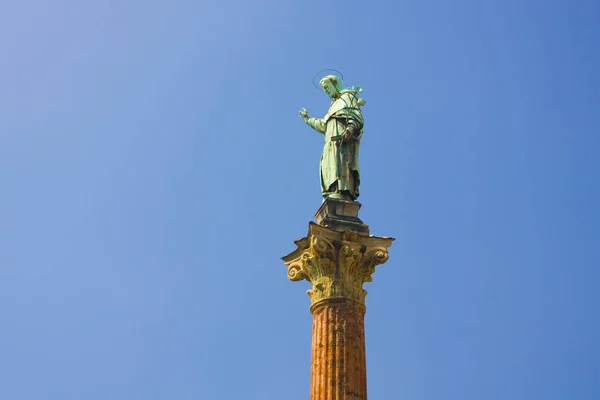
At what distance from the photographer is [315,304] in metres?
20.5

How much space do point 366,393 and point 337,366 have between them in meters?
0.90

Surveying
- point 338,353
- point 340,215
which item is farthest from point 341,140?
point 338,353

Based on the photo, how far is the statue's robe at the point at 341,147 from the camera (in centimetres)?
2247

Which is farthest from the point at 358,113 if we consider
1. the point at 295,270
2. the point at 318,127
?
the point at 295,270

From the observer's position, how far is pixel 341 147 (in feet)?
75.5

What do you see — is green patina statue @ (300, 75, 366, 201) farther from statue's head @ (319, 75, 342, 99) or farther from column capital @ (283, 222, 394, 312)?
column capital @ (283, 222, 394, 312)

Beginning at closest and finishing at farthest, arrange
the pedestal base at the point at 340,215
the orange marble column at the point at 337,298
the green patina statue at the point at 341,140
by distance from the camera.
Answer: the orange marble column at the point at 337,298
the pedestal base at the point at 340,215
the green patina statue at the point at 341,140

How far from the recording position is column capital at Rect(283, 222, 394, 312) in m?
20.5

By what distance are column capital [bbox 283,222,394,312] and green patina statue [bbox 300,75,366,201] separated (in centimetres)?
163

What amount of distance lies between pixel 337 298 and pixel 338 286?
0.32 meters

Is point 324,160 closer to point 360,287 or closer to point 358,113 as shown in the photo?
point 358,113

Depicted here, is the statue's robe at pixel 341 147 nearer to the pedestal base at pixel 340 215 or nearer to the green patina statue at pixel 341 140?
the green patina statue at pixel 341 140

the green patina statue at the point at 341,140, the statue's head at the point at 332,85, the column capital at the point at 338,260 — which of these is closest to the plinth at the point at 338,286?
the column capital at the point at 338,260

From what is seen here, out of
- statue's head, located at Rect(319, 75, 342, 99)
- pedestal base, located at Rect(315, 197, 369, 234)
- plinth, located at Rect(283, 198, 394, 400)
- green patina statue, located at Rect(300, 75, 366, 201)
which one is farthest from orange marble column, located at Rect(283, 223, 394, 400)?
statue's head, located at Rect(319, 75, 342, 99)
